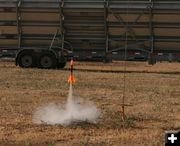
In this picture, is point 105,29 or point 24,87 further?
point 105,29

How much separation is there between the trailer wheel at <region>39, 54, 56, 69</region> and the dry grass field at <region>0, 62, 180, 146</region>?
6695 mm

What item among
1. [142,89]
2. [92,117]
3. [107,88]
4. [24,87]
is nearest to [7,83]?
[24,87]

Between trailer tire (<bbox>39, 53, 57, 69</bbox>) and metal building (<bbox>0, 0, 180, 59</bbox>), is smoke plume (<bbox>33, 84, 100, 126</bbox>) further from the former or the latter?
trailer tire (<bbox>39, 53, 57, 69</bbox>)

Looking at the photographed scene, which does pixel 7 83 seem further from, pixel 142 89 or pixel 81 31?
pixel 81 31

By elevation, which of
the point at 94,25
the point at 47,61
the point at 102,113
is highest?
the point at 94,25

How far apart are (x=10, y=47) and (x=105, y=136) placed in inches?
714

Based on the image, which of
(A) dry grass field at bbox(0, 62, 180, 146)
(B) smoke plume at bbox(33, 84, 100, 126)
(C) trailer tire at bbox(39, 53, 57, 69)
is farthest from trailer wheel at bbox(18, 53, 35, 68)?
(B) smoke plume at bbox(33, 84, 100, 126)

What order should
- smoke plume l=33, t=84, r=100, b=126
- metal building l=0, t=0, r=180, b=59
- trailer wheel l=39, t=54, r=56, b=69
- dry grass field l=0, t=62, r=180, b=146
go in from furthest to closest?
trailer wheel l=39, t=54, r=56, b=69
metal building l=0, t=0, r=180, b=59
smoke plume l=33, t=84, r=100, b=126
dry grass field l=0, t=62, r=180, b=146

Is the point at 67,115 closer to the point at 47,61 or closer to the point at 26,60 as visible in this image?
the point at 47,61

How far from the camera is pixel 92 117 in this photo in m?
9.74

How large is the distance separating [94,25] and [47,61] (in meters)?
2.89

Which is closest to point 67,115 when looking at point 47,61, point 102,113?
point 102,113

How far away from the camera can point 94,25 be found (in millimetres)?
24578

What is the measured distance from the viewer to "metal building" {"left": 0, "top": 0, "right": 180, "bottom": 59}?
23922 mm
